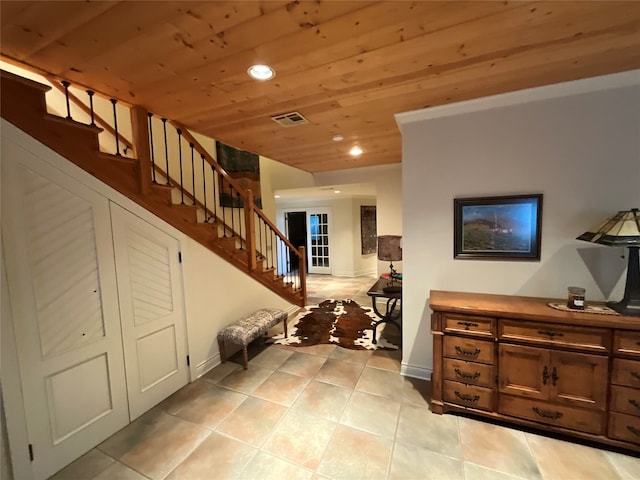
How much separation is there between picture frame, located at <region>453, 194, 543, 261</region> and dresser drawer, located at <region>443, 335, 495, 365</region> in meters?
0.71

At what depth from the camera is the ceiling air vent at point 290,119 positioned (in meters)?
2.30

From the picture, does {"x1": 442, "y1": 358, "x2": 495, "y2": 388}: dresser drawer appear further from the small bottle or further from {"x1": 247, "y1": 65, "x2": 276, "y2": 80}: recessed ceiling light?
{"x1": 247, "y1": 65, "x2": 276, "y2": 80}: recessed ceiling light

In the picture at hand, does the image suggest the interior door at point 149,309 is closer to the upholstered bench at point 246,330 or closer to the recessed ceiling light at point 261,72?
the upholstered bench at point 246,330

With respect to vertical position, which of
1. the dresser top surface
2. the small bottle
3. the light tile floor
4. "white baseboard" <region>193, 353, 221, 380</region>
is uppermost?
the small bottle

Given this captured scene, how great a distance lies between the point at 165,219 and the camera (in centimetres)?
232

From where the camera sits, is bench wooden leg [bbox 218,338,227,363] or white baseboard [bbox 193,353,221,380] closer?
white baseboard [bbox 193,353,221,380]

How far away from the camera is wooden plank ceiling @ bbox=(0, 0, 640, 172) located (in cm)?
117

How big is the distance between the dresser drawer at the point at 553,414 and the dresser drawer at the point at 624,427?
0.17 ft

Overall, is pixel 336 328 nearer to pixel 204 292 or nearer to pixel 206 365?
pixel 206 365

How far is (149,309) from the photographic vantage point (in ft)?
7.22

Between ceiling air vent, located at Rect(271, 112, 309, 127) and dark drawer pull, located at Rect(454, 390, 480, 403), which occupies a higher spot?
ceiling air vent, located at Rect(271, 112, 309, 127)

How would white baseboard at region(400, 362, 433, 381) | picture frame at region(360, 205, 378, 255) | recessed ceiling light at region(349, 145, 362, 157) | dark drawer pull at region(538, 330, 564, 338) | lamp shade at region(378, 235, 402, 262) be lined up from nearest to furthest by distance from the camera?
dark drawer pull at region(538, 330, 564, 338), white baseboard at region(400, 362, 433, 381), lamp shade at region(378, 235, 402, 262), recessed ceiling light at region(349, 145, 362, 157), picture frame at region(360, 205, 378, 255)

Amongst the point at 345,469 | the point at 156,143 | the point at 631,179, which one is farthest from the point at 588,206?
the point at 156,143

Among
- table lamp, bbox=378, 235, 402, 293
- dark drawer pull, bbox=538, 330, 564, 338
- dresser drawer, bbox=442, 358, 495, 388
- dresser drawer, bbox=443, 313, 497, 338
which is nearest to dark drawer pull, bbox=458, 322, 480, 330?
dresser drawer, bbox=443, 313, 497, 338
